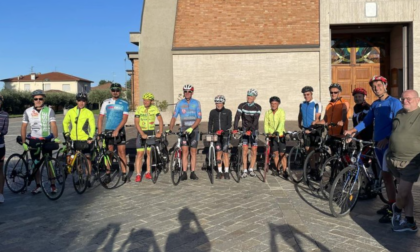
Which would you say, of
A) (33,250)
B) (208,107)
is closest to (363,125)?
(33,250)

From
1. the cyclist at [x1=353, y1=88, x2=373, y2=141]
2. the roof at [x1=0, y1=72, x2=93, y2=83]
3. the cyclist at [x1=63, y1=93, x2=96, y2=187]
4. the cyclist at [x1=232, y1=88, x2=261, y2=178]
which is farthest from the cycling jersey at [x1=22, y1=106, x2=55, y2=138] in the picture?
the roof at [x1=0, y1=72, x2=93, y2=83]

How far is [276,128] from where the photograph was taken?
831 centimetres

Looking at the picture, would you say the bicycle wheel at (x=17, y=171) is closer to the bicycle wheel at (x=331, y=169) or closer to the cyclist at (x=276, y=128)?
the cyclist at (x=276, y=128)

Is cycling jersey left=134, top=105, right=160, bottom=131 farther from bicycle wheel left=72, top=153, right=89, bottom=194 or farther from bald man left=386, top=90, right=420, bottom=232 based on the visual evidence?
bald man left=386, top=90, right=420, bottom=232

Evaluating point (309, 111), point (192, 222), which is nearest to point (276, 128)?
→ point (309, 111)

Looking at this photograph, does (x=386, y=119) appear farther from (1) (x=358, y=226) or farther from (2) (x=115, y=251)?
(2) (x=115, y=251)

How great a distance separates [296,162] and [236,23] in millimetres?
11793

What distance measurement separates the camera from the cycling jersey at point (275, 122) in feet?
27.1

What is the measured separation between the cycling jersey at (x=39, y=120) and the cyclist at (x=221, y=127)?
10.6 ft

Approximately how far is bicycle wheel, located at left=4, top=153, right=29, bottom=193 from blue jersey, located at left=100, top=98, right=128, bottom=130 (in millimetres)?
1705

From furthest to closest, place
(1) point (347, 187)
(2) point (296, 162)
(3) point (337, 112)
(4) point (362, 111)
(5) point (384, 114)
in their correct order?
(2) point (296, 162) → (3) point (337, 112) → (4) point (362, 111) → (1) point (347, 187) → (5) point (384, 114)

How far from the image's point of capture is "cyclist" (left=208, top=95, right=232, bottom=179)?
827 centimetres

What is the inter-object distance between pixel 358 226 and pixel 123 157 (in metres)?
4.87

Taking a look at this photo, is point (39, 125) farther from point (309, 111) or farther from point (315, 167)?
point (309, 111)
